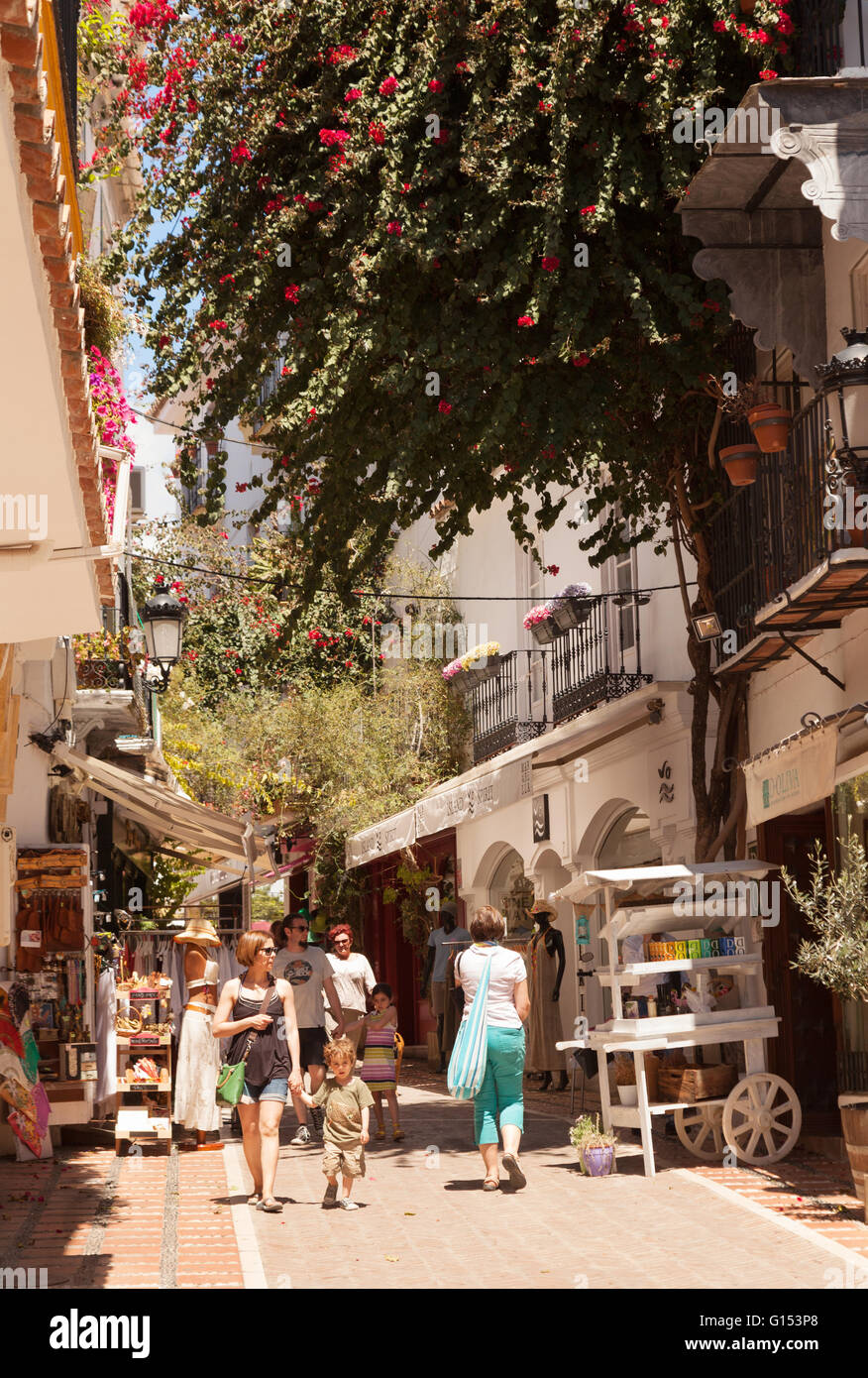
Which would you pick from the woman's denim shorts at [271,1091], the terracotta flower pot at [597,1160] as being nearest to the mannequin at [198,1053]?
the woman's denim shorts at [271,1091]

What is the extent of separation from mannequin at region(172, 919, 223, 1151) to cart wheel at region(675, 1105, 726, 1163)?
398 centimetres

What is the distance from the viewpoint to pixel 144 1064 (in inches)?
550

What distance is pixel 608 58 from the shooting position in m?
12.2

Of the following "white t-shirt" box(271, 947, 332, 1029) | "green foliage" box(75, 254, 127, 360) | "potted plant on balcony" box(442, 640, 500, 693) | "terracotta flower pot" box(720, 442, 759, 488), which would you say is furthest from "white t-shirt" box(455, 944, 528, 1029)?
"potted plant on balcony" box(442, 640, 500, 693)

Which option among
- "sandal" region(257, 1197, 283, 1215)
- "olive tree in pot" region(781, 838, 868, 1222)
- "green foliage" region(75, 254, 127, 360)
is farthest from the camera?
"sandal" region(257, 1197, 283, 1215)

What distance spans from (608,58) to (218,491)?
443 cm

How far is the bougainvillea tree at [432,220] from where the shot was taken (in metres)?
12.0

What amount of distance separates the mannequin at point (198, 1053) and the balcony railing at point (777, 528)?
5.44 meters

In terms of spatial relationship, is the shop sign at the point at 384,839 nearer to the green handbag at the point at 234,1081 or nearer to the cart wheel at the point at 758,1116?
the cart wheel at the point at 758,1116

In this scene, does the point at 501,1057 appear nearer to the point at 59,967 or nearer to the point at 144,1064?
the point at 144,1064

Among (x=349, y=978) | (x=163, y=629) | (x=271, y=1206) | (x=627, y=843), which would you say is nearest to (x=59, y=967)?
(x=349, y=978)

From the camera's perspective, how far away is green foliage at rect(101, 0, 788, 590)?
39.5ft

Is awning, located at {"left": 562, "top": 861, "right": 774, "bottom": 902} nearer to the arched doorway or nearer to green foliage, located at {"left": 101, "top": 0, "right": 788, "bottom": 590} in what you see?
green foliage, located at {"left": 101, "top": 0, "right": 788, "bottom": 590}

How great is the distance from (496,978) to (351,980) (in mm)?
3362
